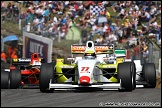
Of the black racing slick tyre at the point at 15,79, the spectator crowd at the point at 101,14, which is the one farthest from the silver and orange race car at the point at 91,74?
the spectator crowd at the point at 101,14

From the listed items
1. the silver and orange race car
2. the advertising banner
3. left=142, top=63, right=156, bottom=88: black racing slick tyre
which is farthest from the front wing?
the advertising banner

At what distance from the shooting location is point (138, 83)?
44.7ft

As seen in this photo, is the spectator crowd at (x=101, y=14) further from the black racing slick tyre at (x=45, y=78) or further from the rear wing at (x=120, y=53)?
the black racing slick tyre at (x=45, y=78)

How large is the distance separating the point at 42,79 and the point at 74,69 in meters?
1.36

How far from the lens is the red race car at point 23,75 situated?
13531mm

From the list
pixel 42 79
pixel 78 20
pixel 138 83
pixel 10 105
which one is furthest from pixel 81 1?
pixel 10 105

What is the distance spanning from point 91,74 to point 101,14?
11080 millimetres

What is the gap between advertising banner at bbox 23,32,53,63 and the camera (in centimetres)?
2098

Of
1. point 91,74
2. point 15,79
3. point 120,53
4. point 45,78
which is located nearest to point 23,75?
point 15,79

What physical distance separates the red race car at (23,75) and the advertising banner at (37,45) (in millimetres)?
5159

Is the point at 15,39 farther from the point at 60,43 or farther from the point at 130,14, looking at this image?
the point at 130,14

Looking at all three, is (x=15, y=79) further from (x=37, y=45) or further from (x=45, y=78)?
(x=37, y=45)

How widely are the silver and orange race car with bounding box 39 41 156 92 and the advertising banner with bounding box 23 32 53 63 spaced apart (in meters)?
7.41

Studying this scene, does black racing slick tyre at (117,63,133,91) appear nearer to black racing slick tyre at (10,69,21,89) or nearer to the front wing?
the front wing
